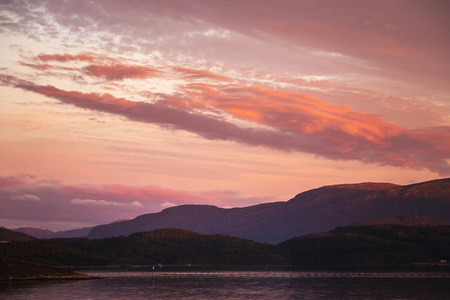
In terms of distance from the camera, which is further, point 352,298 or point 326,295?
point 326,295

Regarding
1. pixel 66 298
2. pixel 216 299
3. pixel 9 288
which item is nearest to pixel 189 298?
pixel 216 299

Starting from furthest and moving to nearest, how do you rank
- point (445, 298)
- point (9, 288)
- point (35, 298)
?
point (9, 288)
point (445, 298)
point (35, 298)

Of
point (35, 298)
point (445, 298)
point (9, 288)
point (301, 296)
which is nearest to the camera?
point (35, 298)

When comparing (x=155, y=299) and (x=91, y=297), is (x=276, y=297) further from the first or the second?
(x=91, y=297)

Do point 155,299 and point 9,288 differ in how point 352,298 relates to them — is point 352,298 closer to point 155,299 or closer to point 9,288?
point 155,299

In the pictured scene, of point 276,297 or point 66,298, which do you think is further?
point 276,297

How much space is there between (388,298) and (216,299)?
149 feet

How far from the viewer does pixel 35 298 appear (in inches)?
5640

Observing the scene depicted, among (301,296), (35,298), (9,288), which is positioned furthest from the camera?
(9,288)

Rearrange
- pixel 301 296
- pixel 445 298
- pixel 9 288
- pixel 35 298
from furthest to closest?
pixel 9 288, pixel 301 296, pixel 445 298, pixel 35 298

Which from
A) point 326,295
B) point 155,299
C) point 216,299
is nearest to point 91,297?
point 155,299

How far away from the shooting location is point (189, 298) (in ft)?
511

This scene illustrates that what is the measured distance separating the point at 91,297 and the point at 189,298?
25.6 metres

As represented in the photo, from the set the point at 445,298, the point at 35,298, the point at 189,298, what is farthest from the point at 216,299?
the point at 445,298
